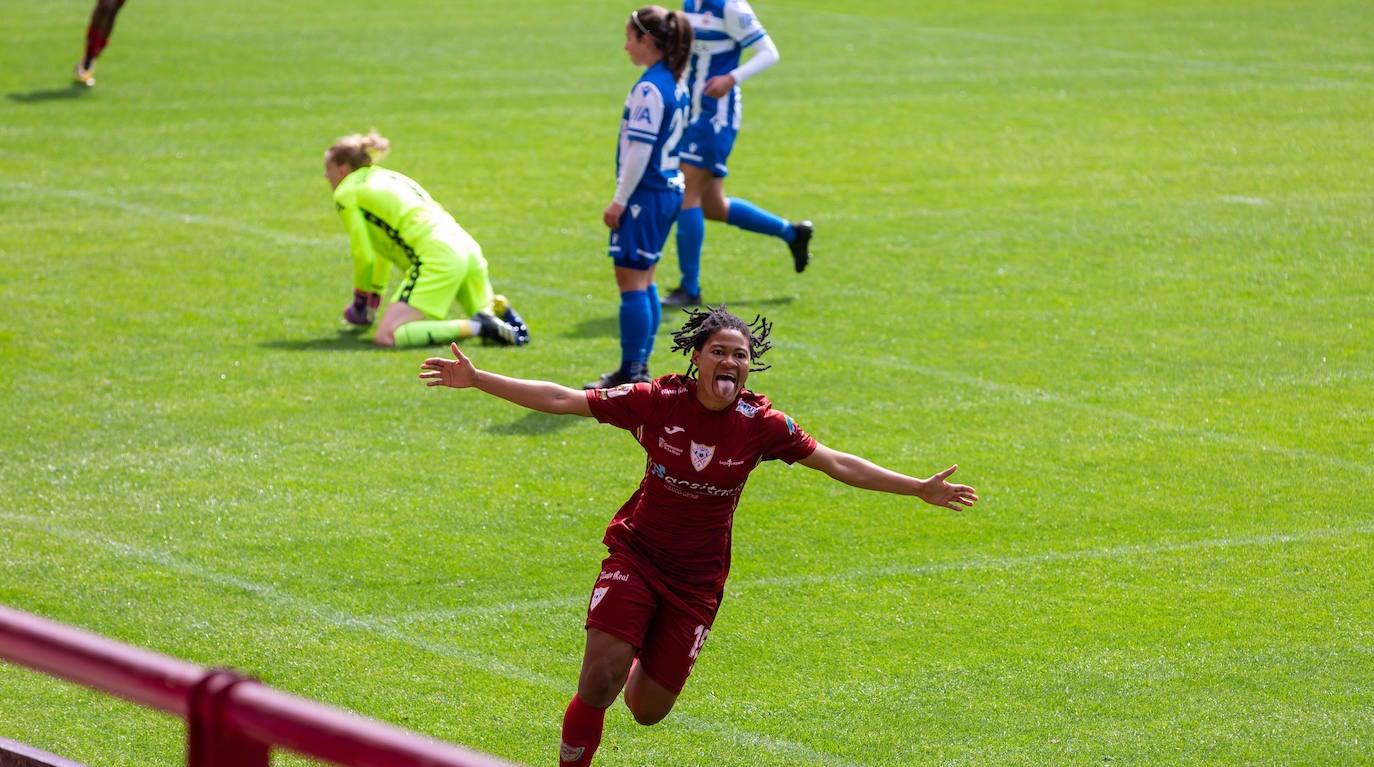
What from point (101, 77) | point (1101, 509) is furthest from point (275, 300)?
point (101, 77)

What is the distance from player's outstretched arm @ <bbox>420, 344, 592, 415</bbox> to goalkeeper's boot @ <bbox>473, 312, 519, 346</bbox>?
4.70 metres

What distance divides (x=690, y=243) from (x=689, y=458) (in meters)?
5.97

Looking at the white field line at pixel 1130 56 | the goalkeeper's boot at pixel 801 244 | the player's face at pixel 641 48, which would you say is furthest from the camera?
the white field line at pixel 1130 56

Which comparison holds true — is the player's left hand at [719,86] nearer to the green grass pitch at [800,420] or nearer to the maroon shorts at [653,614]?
the green grass pitch at [800,420]

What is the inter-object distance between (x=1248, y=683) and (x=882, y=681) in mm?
1311

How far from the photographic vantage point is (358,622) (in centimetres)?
620

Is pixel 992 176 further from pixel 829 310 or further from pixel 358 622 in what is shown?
pixel 358 622

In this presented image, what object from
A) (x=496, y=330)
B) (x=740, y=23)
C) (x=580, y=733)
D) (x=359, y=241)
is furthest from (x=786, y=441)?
(x=740, y=23)

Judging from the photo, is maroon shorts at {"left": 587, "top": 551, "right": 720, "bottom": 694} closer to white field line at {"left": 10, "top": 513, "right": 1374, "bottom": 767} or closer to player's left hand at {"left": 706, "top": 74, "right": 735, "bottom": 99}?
white field line at {"left": 10, "top": 513, "right": 1374, "bottom": 767}

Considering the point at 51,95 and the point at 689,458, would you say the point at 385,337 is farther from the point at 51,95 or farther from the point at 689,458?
the point at 51,95

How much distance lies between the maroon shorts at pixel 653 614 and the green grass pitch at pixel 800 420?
1.23 ft

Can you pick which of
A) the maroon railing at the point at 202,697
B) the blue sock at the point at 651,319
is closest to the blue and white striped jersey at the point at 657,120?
the blue sock at the point at 651,319

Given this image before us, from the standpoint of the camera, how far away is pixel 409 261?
33.9 ft

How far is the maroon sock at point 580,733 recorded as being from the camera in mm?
4914
